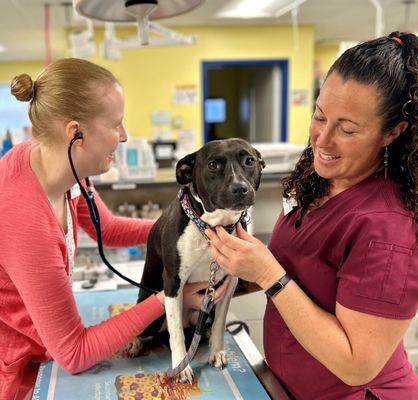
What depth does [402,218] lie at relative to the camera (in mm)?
857

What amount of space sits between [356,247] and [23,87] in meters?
0.87

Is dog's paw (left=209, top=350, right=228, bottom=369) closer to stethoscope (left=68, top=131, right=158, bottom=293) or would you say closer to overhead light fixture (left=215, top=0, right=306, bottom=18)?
stethoscope (left=68, top=131, right=158, bottom=293)

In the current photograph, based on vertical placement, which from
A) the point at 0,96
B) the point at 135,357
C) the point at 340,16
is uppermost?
the point at 340,16

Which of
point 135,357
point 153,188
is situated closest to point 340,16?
point 153,188

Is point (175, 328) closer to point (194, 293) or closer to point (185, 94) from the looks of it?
point (194, 293)

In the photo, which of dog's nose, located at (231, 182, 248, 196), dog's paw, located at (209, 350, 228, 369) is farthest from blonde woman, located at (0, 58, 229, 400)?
dog's nose, located at (231, 182, 248, 196)

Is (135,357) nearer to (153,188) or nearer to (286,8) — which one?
(153,188)

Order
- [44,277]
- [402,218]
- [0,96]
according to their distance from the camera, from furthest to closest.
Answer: [0,96]
[44,277]
[402,218]

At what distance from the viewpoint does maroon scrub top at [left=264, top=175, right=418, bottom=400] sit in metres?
0.83

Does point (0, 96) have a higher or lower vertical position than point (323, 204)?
higher

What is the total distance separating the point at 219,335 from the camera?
4.00 feet

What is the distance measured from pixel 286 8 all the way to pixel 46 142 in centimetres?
456

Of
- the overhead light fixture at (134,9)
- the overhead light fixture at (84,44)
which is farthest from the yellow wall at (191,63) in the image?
the overhead light fixture at (134,9)

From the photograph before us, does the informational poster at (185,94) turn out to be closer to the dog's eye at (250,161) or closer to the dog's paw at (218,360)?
the dog's eye at (250,161)
